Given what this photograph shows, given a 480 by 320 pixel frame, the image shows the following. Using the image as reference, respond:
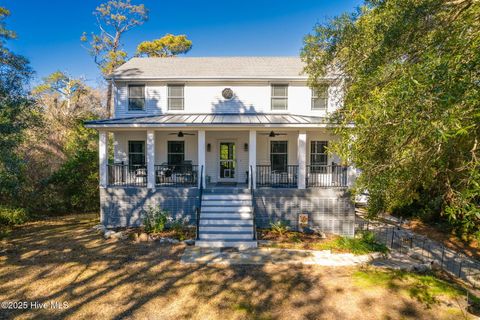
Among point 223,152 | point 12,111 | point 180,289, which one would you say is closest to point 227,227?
point 180,289

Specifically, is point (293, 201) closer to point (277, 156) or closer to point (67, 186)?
point (277, 156)

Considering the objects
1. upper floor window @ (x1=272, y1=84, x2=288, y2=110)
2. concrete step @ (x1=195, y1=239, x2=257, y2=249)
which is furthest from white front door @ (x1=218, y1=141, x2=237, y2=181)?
concrete step @ (x1=195, y1=239, x2=257, y2=249)

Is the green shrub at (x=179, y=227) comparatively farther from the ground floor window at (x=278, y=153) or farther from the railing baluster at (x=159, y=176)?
the ground floor window at (x=278, y=153)

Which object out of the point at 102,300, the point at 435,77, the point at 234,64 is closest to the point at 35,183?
the point at 102,300

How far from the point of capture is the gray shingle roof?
529 inches

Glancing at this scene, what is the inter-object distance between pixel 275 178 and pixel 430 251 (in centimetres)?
635

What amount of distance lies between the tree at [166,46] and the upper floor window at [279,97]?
806 inches

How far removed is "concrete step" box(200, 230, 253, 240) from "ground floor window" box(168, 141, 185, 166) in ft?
17.8

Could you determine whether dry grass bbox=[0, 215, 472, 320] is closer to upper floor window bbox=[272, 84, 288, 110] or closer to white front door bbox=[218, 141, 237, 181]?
white front door bbox=[218, 141, 237, 181]

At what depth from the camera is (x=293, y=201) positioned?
10.6 meters

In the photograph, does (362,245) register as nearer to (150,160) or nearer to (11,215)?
(150,160)

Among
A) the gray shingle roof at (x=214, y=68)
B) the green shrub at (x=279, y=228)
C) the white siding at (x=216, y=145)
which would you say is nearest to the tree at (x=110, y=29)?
the gray shingle roof at (x=214, y=68)

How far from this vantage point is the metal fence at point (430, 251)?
315 inches

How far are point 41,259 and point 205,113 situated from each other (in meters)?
8.91
